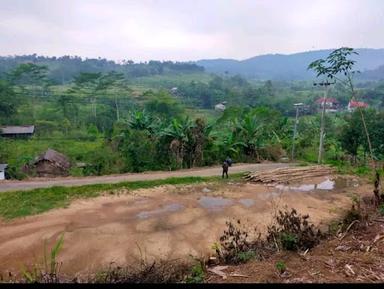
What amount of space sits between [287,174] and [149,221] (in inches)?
318

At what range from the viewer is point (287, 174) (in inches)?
681

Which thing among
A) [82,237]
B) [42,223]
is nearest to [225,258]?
[82,237]

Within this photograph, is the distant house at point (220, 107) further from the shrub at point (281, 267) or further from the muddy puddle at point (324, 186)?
the shrub at point (281, 267)

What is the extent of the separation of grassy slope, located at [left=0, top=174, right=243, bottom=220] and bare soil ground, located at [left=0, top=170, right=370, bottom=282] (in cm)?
50

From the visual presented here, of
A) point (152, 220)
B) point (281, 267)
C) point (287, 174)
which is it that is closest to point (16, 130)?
point (287, 174)

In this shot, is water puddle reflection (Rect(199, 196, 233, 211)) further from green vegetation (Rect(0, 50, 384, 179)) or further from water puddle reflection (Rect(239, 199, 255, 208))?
green vegetation (Rect(0, 50, 384, 179))

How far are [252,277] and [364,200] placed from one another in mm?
8192

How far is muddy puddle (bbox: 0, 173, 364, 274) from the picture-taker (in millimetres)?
8953

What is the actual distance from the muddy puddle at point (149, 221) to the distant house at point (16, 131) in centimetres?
2865

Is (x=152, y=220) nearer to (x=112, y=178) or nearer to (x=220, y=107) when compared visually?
(x=112, y=178)

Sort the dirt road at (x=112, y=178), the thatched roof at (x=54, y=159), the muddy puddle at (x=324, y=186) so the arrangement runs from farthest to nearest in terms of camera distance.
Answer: the thatched roof at (x=54, y=159), the dirt road at (x=112, y=178), the muddy puddle at (x=324, y=186)

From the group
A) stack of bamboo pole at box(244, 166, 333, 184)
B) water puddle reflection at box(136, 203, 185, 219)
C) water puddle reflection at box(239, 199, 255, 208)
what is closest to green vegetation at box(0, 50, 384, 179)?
stack of bamboo pole at box(244, 166, 333, 184)

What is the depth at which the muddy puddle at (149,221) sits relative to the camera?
895 cm

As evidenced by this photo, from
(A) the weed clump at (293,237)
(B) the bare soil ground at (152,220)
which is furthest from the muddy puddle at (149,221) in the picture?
(A) the weed clump at (293,237)
